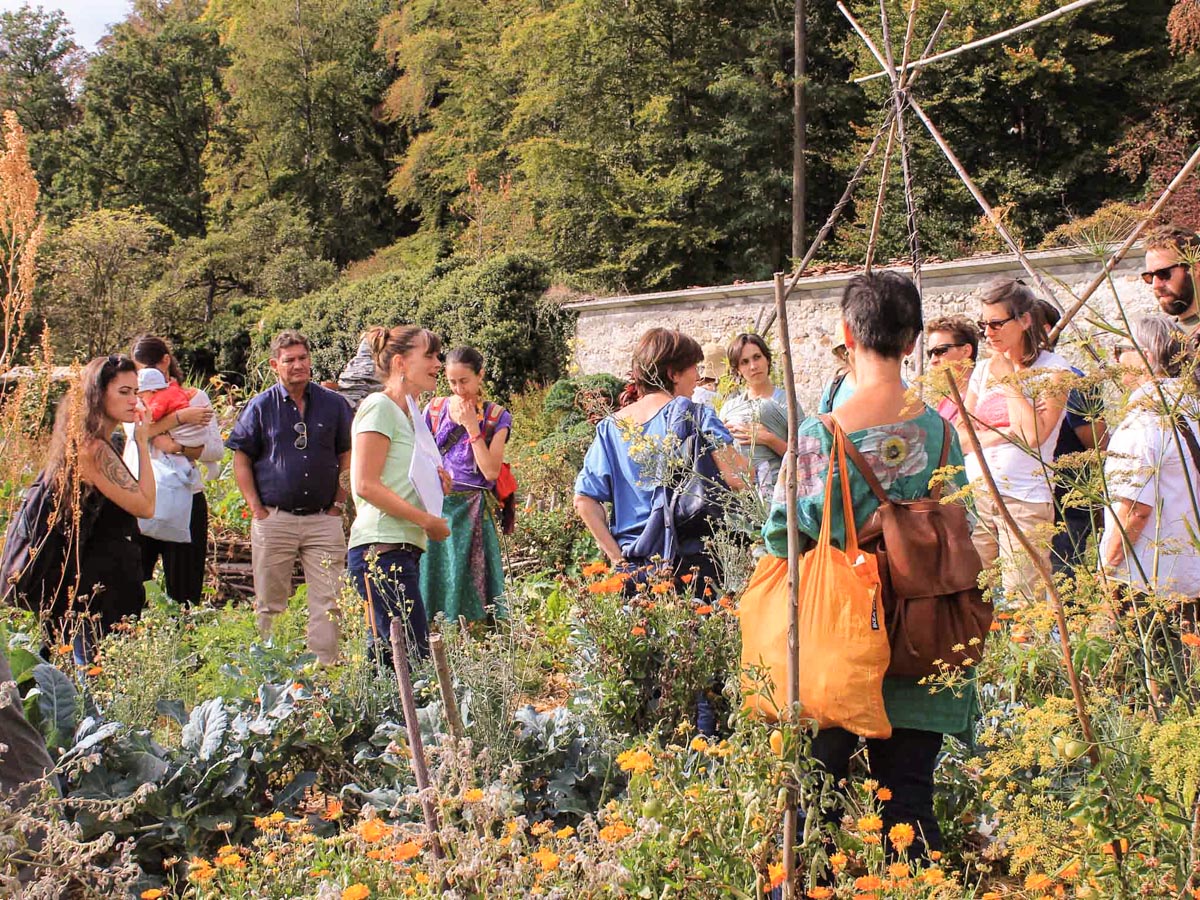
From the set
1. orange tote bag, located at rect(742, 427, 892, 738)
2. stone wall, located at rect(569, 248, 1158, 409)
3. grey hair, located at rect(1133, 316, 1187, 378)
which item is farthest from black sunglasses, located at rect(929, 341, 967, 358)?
stone wall, located at rect(569, 248, 1158, 409)

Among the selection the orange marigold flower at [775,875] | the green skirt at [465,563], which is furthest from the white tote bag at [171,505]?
the orange marigold flower at [775,875]

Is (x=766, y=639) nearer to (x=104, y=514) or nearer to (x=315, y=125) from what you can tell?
(x=104, y=514)

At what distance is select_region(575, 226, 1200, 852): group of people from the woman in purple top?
1.27 metres

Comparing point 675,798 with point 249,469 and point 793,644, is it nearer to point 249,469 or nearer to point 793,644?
point 793,644

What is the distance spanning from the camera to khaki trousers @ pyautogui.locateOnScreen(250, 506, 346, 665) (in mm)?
5105

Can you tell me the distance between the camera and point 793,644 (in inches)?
78.7

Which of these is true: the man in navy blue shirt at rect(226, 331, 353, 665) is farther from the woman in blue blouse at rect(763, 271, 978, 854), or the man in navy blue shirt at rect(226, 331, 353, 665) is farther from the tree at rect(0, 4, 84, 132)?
the tree at rect(0, 4, 84, 132)

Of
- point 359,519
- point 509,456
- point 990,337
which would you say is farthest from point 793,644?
point 509,456

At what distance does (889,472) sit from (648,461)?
1593 millimetres

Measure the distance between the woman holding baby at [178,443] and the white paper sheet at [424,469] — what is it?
1746 millimetres

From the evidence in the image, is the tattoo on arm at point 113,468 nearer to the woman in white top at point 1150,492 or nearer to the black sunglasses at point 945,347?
the black sunglasses at point 945,347

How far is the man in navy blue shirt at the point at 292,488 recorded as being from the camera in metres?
5.11

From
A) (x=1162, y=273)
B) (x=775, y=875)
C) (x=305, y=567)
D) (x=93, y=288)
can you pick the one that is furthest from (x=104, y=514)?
(x=93, y=288)

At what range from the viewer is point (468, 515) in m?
5.39
